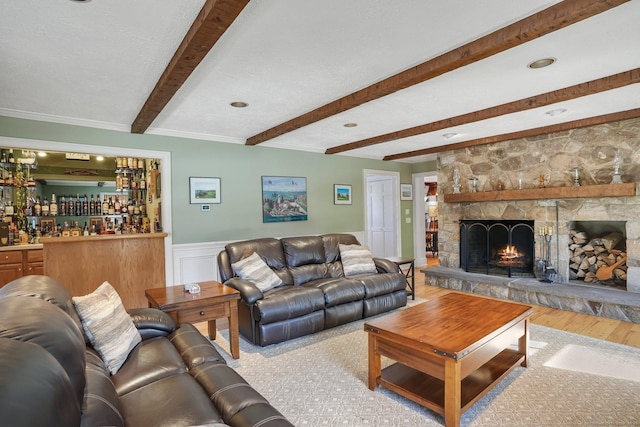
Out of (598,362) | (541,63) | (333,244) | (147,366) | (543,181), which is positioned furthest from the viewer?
(543,181)

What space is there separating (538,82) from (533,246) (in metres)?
2.88

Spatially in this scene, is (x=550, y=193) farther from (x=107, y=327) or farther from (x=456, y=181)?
(x=107, y=327)

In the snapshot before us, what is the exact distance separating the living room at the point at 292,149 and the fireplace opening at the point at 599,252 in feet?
0.61

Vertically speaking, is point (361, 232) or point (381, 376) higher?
point (361, 232)

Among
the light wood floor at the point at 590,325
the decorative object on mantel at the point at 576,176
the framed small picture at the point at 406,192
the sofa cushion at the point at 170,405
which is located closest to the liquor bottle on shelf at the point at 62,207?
the sofa cushion at the point at 170,405

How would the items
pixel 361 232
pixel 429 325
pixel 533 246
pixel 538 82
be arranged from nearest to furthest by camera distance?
pixel 429 325, pixel 538 82, pixel 533 246, pixel 361 232

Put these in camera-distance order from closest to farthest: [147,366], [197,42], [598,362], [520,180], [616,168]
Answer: [147,366] → [197,42] → [598,362] → [616,168] → [520,180]

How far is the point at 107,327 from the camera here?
194cm

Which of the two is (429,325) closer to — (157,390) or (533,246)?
(157,390)

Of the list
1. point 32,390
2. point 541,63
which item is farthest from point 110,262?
point 541,63

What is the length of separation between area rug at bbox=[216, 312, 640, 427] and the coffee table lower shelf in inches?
3.8

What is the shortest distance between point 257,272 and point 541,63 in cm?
312

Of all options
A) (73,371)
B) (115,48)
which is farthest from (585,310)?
(115,48)

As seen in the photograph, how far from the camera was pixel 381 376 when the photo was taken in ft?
8.05
